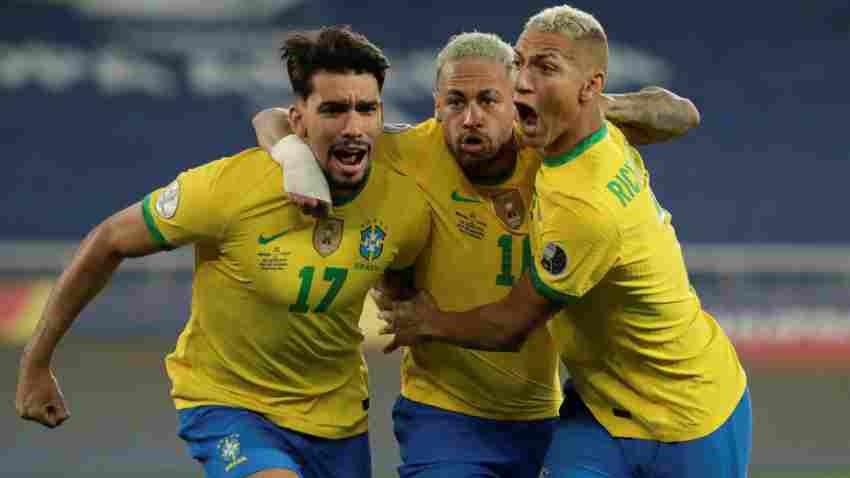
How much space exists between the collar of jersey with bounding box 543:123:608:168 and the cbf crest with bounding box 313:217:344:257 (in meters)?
0.88

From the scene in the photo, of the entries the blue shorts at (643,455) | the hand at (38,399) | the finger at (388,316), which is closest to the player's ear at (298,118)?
the finger at (388,316)

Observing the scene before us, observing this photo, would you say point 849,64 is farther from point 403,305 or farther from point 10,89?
point 403,305

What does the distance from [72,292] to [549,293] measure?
180cm

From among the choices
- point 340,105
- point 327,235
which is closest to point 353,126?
point 340,105

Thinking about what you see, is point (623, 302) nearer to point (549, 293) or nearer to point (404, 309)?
point (549, 293)

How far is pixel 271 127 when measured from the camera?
19.7 ft

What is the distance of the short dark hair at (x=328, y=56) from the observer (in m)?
5.71

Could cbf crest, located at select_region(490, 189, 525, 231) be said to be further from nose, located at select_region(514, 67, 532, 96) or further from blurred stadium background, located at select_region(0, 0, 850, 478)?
blurred stadium background, located at select_region(0, 0, 850, 478)

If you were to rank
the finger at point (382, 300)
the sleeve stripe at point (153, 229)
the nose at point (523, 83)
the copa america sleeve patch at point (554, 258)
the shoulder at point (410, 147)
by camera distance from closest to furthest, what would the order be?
the copa america sleeve patch at point (554, 258)
the nose at point (523, 83)
the sleeve stripe at point (153, 229)
the finger at point (382, 300)
the shoulder at point (410, 147)

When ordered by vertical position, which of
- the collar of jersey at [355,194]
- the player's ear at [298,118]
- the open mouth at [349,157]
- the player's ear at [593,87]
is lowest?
the collar of jersey at [355,194]

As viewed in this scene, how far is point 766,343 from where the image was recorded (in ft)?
45.1

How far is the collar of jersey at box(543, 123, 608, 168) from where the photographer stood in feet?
17.5

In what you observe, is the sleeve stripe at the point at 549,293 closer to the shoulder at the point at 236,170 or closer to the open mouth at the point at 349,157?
the open mouth at the point at 349,157

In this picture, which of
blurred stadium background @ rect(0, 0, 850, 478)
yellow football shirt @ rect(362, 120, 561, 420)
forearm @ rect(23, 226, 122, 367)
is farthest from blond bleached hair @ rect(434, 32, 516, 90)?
blurred stadium background @ rect(0, 0, 850, 478)
